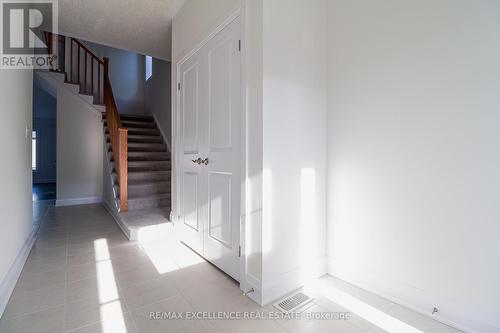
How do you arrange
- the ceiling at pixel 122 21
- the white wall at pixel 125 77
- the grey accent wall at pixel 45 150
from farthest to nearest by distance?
the grey accent wall at pixel 45 150 < the white wall at pixel 125 77 < the ceiling at pixel 122 21

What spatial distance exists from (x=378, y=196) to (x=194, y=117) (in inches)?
75.0

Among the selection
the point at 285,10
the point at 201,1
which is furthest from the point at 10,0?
the point at 285,10

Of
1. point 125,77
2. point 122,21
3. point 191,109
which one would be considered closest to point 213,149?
point 191,109

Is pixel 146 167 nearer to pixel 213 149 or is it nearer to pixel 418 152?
pixel 213 149

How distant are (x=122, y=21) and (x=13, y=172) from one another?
7.42ft

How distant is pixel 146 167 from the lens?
4484mm

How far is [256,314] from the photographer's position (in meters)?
1.53

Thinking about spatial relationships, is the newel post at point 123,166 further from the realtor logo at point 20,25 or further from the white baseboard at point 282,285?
the white baseboard at point 282,285

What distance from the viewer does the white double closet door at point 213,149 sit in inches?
75.9

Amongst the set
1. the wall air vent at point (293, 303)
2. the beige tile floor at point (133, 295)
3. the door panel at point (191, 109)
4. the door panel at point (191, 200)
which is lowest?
the wall air vent at point (293, 303)

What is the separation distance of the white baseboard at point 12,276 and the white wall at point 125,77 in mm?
5088

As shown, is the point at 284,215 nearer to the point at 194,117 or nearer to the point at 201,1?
the point at 194,117

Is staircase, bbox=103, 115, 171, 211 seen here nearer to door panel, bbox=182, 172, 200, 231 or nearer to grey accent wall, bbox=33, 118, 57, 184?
door panel, bbox=182, 172, 200, 231

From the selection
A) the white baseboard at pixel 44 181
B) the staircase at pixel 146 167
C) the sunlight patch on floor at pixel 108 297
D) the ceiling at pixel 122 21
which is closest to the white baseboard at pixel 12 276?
the sunlight patch on floor at pixel 108 297
